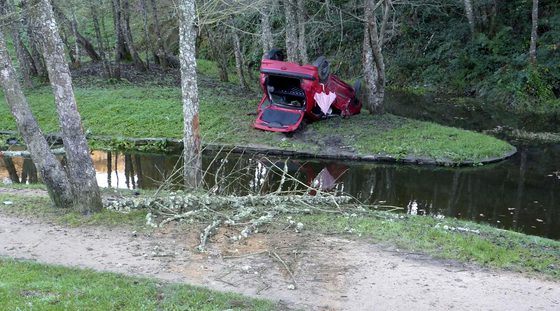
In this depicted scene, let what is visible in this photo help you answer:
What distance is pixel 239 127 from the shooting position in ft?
64.6

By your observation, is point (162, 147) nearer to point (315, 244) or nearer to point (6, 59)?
point (6, 59)

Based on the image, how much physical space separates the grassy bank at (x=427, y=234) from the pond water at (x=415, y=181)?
98.4 inches

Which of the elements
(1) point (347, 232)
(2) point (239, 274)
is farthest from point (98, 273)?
(1) point (347, 232)

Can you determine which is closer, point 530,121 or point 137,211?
point 137,211

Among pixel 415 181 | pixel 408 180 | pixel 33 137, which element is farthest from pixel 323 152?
pixel 33 137

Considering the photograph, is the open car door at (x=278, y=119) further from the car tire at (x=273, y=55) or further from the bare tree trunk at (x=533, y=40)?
the bare tree trunk at (x=533, y=40)

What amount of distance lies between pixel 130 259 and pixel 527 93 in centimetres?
2180

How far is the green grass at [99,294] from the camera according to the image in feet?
19.5

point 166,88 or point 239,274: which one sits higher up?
point 166,88

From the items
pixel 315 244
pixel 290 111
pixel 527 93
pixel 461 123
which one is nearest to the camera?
pixel 315 244

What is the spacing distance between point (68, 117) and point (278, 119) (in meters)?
11.2

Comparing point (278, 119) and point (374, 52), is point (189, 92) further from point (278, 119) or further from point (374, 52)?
point (374, 52)

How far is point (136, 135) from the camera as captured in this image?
795 inches

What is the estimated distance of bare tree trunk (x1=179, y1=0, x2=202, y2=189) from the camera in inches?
415
